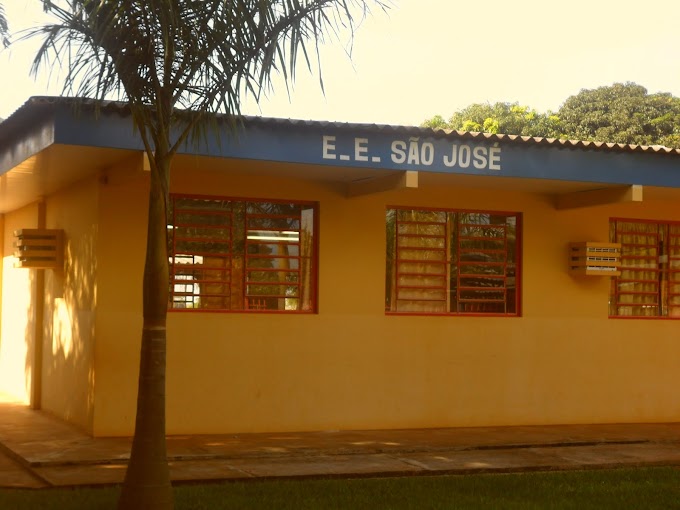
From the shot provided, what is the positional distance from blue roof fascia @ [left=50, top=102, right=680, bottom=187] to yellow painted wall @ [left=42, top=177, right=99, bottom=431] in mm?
1929

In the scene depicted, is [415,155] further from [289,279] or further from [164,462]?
[164,462]

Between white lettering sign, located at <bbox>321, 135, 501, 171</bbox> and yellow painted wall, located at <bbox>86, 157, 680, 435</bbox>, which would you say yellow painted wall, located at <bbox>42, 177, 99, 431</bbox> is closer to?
yellow painted wall, located at <bbox>86, 157, 680, 435</bbox>

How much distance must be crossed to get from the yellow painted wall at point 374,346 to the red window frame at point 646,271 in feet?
0.68

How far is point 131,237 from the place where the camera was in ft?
37.8

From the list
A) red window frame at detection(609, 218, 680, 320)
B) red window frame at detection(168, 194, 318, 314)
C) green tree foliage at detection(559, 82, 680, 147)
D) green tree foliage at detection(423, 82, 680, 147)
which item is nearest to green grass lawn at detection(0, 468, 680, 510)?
red window frame at detection(168, 194, 318, 314)

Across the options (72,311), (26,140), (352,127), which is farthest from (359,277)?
(26,140)

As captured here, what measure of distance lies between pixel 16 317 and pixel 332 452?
7587mm

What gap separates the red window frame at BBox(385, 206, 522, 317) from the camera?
41.9ft

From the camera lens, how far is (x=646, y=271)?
14102mm

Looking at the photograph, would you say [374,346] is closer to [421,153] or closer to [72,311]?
[421,153]

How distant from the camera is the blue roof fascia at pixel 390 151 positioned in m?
9.81

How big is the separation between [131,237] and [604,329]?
6.21 meters

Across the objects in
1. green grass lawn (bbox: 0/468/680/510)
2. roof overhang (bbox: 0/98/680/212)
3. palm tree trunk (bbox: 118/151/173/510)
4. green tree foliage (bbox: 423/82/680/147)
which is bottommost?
green grass lawn (bbox: 0/468/680/510)

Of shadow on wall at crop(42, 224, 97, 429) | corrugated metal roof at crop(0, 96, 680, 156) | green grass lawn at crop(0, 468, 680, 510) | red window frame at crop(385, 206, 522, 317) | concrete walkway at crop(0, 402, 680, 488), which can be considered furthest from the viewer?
red window frame at crop(385, 206, 522, 317)
